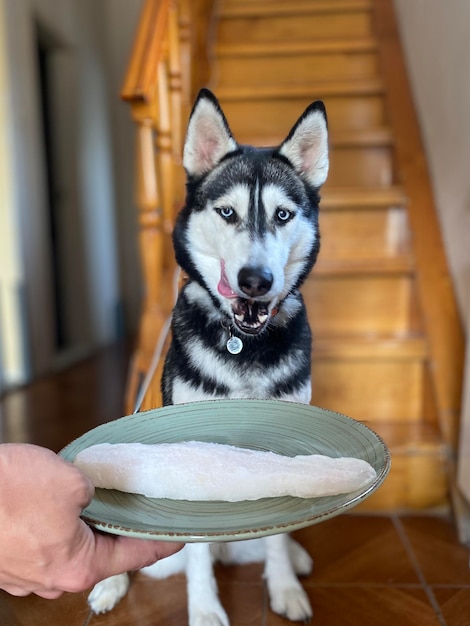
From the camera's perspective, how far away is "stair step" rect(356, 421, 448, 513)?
1.38 meters

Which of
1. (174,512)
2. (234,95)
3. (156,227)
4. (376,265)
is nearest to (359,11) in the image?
(234,95)

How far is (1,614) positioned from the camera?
2.77 feet

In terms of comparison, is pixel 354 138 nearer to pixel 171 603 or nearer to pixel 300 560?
pixel 300 560

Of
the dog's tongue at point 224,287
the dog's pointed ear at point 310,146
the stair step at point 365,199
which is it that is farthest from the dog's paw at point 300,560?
the stair step at point 365,199

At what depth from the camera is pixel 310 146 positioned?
701mm

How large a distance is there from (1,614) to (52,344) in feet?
7.76

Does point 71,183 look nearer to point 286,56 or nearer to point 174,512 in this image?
point 286,56

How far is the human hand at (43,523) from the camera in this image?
18.9 inches

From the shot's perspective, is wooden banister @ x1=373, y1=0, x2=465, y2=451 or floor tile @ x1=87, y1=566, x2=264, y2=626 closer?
floor tile @ x1=87, y1=566, x2=264, y2=626

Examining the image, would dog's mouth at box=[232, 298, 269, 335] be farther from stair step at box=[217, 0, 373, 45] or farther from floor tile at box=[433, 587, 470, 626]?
stair step at box=[217, 0, 373, 45]

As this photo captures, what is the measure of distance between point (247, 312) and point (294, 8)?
228 cm

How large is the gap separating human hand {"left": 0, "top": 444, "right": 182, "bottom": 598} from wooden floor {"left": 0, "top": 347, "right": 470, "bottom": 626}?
23 cm

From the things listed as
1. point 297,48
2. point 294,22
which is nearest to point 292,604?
point 297,48

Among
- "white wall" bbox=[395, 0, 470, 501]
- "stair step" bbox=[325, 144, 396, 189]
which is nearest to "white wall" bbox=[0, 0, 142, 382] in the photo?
"stair step" bbox=[325, 144, 396, 189]
